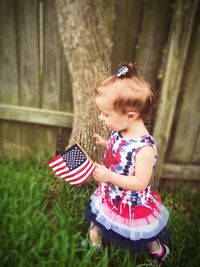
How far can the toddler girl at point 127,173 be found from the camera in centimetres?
157

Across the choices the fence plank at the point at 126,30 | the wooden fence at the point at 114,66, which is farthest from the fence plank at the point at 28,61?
the fence plank at the point at 126,30

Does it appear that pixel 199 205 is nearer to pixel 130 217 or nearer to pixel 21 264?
pixel 130 217

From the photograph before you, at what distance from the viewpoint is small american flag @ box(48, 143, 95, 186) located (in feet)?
5.43

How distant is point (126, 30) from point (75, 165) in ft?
4.22

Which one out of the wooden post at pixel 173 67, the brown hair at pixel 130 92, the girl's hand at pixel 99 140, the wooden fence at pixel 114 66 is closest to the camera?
the brown hair at pixel 130 92

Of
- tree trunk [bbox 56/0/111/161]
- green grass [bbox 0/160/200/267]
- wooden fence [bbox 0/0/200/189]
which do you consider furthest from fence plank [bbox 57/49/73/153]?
green grass [bbox 0/160/200/267]

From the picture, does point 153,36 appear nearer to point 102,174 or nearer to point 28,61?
point 28,61

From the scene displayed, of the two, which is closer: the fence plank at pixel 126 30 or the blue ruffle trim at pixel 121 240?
the blue ruffle trim at pixel 121 240

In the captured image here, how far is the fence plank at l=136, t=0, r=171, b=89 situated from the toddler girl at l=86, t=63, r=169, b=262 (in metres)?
0.94

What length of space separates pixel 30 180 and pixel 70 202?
340mm

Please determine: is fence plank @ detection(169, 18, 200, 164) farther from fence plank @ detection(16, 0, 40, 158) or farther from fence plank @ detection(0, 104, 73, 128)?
fence plank @ detection(16, 0, 40, 158)

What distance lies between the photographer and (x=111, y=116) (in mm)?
1611

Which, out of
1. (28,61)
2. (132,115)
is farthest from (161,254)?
(28,61)

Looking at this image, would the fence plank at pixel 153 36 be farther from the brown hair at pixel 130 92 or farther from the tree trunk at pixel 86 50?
the brown hair at pixel 130 92
